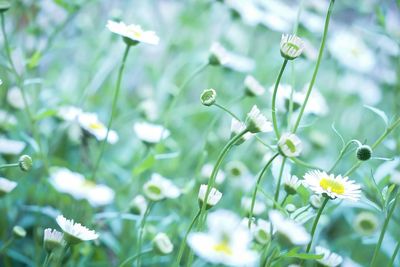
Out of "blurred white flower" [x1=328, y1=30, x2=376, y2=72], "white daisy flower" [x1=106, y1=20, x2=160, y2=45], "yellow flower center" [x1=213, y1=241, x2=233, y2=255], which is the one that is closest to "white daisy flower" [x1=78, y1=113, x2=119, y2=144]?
"white daisy flower" [x1=106, y1=20, x2=160, y2=45]

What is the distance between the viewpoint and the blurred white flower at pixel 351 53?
4.43ft

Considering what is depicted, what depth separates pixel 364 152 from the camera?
62 cm

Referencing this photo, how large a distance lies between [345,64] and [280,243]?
34.9 inches

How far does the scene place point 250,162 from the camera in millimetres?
1226

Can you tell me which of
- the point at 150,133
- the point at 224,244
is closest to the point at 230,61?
the point at 150,133

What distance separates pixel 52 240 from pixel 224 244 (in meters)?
0.23

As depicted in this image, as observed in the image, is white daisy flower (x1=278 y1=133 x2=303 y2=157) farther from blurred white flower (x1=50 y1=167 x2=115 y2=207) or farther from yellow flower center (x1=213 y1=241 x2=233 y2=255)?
blurred white flower (x1=50 y1=167 x2=115 y2=207)

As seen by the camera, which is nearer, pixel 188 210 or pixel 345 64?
pixel 188 210

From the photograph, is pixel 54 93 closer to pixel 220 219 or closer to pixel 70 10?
pixel 70 10

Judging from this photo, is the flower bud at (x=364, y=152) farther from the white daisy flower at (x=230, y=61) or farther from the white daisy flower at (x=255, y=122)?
the white daisy flower at (x=230, y=61)

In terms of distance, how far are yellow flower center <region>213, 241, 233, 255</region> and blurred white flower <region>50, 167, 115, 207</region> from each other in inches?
13.2

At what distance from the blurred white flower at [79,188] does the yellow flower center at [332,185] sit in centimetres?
32

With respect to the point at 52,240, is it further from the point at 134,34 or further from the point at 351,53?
the point at 351,53

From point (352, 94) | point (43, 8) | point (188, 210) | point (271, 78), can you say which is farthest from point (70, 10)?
point (352, 94)
